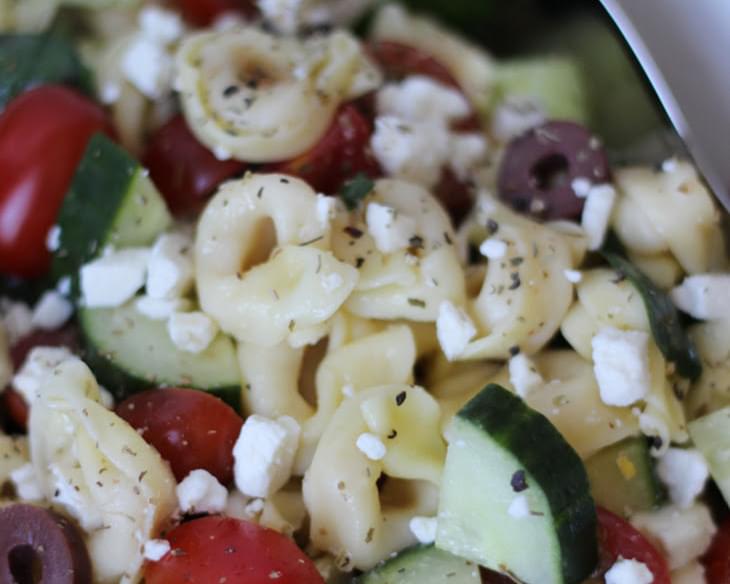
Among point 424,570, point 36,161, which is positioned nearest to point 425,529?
point 424,570

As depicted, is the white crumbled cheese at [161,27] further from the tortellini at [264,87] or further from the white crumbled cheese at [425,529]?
the white crumbled cheese at [425,529]

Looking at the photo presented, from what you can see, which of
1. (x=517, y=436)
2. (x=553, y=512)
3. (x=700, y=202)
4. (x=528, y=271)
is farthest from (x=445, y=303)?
(x=700, y=202)

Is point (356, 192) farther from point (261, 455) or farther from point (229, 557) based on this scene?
point (229, 557)

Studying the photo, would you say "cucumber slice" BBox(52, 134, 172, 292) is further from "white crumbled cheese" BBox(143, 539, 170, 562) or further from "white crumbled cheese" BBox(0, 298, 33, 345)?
"white crumbled cheese" BBox(143, 539, 170, 562)

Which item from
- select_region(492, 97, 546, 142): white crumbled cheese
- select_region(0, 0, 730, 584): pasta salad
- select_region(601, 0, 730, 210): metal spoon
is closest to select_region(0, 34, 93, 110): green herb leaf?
select_region(0, 0, 730, 584): pasta salad

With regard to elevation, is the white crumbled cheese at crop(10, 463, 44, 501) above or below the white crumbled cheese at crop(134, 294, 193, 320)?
below

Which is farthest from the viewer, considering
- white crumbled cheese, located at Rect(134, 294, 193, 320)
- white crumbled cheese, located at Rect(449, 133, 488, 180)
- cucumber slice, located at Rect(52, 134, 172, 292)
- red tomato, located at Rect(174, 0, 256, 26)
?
red tomato, located at Rect(174, 0, 256, 26)

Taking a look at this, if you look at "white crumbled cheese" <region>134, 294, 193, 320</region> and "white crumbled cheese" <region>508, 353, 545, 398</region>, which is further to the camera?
"white crumbled cheese" <region>134, 294, 193, 320</region>
